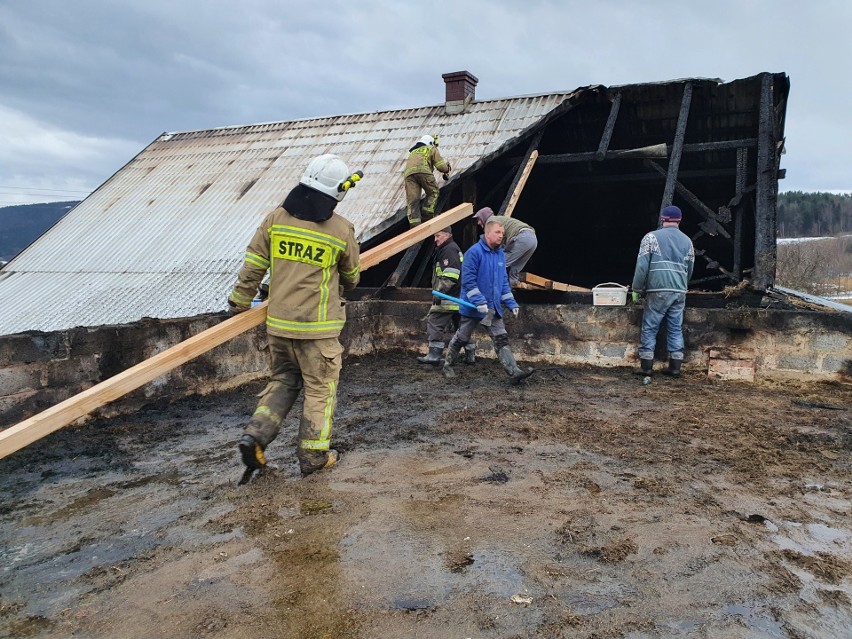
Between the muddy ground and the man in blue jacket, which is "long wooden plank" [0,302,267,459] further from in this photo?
the man in blue jacket

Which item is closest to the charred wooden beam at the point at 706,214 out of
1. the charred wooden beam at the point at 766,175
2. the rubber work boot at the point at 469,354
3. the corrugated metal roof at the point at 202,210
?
the charred wooden beam at the point at 766,175

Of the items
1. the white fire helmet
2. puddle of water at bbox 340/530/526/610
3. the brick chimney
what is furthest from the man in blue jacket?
the brick chimney

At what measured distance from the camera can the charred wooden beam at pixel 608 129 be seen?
34.1 ft

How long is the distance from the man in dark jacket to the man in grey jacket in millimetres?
2045

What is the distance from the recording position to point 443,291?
7281mm

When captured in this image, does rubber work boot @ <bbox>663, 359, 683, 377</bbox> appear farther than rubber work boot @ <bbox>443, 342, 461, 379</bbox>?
No

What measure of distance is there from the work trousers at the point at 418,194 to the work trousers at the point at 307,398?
5663 millimetres

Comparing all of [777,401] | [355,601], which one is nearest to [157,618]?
[355,601]

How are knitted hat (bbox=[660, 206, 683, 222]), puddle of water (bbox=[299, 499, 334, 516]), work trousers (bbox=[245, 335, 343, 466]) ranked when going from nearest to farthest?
puddle of water (bbox=[299, 499, 334, 516]), work trousers (bbox=[245, 335, 343, 466]), knitted hat (bbox=[660, 206, 683, 222])

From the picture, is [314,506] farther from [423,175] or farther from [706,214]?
[706,214]

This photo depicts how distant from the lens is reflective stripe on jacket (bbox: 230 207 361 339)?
3.74m

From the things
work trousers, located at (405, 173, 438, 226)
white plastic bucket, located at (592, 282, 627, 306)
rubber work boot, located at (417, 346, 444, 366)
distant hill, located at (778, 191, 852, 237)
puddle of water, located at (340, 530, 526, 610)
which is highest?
distant hill, located at (778, 191, 852, 237)

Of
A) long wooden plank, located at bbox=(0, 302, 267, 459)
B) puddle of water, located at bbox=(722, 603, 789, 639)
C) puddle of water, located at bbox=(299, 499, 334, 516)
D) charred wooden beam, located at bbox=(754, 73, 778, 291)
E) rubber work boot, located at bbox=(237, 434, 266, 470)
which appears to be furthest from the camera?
charred wooden beam, located at bbox=(754, 73, 778, 291)

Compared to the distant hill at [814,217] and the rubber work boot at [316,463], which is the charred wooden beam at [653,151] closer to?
the rubber work boot at [316,463]
